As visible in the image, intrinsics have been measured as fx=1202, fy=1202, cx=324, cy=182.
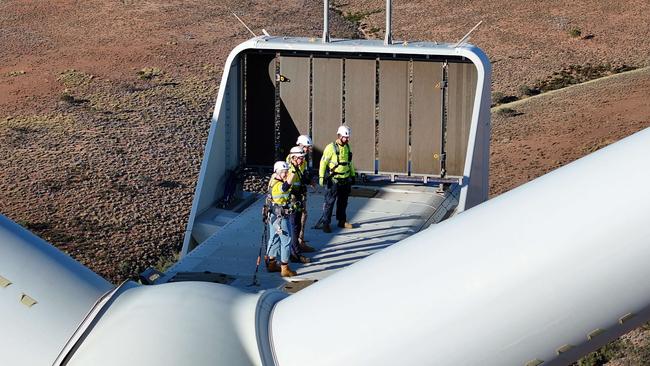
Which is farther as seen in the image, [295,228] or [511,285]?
[295,228]

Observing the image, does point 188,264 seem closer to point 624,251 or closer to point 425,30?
Answer: point 624,251

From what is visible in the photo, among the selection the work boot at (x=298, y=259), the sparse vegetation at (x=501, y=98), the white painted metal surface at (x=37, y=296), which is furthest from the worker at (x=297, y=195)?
the sparse vegetation at (x=501, y=98)

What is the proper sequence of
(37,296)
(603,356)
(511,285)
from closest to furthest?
(511,285)
(37,296)
(603,356)

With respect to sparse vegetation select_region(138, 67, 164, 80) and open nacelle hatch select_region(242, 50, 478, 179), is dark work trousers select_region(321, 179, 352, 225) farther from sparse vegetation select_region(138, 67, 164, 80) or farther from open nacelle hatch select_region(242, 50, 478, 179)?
sparse vegetation select_region(138, 67, 164, 80)

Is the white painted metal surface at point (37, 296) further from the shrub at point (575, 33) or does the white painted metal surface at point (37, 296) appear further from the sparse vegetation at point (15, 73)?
the shrub at point (575, 33)

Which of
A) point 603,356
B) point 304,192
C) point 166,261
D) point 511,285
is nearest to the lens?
point 511,285

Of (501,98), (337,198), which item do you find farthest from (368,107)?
(501,98)

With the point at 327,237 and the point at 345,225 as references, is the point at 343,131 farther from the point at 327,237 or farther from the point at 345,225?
the point at 327,237
